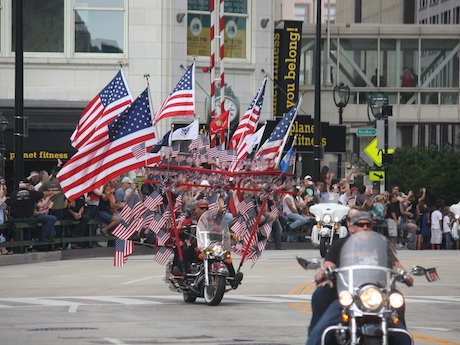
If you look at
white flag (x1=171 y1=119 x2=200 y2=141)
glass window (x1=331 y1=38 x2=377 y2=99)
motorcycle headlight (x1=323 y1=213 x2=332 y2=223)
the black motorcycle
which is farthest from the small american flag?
glass window (x1=331 y1=38 x2=377 y2=99)

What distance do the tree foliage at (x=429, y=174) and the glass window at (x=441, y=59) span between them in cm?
418

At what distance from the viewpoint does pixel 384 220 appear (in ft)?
129

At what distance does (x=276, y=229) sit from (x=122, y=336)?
21.5 meters

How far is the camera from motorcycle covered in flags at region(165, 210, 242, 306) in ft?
66.8

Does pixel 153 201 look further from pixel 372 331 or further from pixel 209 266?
pixel 372 331

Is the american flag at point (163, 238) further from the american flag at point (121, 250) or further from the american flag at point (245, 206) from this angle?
the american flag at point (245, 206)

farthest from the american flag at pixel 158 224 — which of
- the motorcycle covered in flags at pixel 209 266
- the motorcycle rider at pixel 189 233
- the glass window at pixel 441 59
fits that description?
the glass window at pixel 441 59

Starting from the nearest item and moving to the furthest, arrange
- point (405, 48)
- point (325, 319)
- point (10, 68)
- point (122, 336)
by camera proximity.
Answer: point (325, 319) → point (122, 336) → point (10, 68) → point (405, 48)

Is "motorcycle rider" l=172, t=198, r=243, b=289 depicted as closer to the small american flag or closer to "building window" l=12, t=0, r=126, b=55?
the small american flag

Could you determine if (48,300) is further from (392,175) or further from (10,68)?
(392,175)

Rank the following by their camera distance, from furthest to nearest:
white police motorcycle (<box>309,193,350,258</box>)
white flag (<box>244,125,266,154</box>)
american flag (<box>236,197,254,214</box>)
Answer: white police motorcycle (<box>309,193,350,258</box>), white flag (<box>244,125,266,154</box>), american flag (<box>236,197,254,214</box>)

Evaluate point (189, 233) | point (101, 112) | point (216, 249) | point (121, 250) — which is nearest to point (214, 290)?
point (216, 249)

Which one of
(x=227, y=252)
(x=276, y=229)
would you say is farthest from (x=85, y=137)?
(x=276, y=229)

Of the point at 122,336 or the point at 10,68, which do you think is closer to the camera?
the point at 122,336
